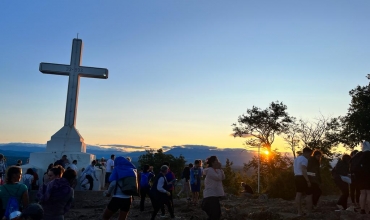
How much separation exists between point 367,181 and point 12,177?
6.82m

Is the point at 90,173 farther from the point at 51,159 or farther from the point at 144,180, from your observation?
the point at 144,180

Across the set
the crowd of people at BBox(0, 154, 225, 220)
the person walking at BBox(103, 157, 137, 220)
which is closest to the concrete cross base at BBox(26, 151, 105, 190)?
the crowd of people at BBox(0, 154, 225, 220)

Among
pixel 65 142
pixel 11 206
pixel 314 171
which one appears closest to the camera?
pixel 11 206

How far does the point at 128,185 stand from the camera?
6844 mm

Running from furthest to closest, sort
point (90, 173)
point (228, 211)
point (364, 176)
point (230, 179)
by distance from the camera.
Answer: point (230, 179) → point (90, 173) → point (228, 211) → point (364, 176)

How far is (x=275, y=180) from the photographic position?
59.0 ft

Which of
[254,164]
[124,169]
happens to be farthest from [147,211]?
[254,164]

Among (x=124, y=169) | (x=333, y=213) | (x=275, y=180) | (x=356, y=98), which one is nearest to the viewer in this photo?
(x=124, y=169)

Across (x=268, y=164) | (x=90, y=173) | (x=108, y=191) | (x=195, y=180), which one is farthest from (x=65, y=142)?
(x=268, y=164)

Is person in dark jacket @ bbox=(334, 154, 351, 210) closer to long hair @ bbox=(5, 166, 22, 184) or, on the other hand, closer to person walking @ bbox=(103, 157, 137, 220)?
person walking @ bbox=(103, 157, 137, 220)

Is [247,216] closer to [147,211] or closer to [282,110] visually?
[147,211]

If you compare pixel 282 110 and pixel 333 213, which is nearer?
pixel 333 213

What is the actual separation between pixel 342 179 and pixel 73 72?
13251mm

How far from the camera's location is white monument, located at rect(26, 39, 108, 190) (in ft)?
56.3
